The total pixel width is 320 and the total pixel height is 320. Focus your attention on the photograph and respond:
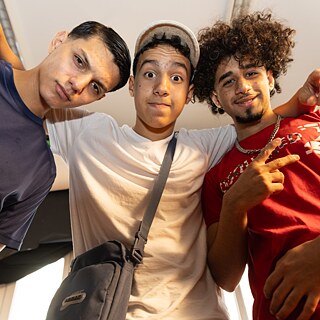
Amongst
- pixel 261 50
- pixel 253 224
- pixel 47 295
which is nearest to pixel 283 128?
pixel 253 224

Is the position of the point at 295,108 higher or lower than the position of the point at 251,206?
higher

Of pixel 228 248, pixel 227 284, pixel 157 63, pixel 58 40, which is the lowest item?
pixel 227 284

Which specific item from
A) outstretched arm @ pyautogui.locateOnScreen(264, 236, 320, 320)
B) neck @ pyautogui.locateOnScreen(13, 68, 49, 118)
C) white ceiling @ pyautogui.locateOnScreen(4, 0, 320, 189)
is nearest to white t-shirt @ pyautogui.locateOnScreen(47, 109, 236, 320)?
neck @ pyautogui.locateOnScreen(13, 68, 49, 118)

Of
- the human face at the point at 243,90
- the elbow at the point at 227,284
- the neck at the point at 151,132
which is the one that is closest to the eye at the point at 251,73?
the human face at the point at 243,90

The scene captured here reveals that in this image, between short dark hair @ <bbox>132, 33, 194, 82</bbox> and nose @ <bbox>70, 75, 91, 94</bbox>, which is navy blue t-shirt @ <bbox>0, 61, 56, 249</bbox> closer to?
nose @ <bbox>70, 75, 91, 94</bbox>

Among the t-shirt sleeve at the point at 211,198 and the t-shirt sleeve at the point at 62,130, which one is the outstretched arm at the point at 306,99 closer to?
the t-shirt sleeve at the point at 211,198

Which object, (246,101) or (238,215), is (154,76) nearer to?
(246,101)

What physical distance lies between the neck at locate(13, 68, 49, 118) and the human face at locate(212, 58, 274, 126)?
57cm

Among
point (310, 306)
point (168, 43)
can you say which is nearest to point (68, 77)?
point (168, 43)

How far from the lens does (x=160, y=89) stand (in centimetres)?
122

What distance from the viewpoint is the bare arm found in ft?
3.13

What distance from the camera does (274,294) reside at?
89 cm

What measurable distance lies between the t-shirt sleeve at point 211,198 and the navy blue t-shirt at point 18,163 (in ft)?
1.49

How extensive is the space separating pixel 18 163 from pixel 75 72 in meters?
0.30
